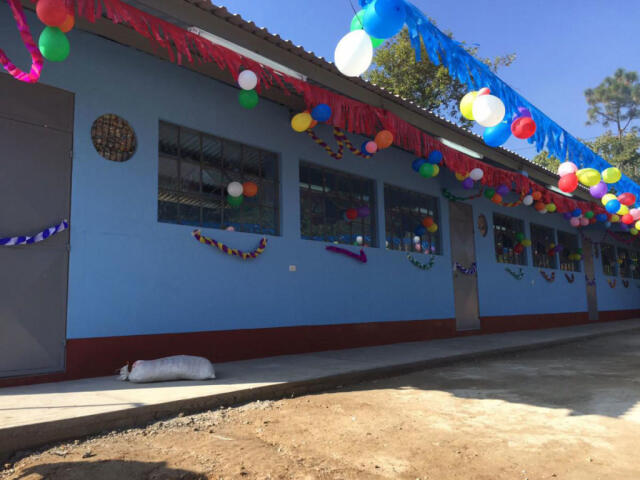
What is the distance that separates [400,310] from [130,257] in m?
5.72

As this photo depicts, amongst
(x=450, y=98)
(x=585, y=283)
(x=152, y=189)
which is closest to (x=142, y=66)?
(x=152, y=189)

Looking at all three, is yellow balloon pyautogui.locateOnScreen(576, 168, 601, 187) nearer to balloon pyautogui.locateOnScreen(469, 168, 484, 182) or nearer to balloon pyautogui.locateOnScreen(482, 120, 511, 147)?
balloon pyautogui.locateOnScreen(469, 168, 484, 182)

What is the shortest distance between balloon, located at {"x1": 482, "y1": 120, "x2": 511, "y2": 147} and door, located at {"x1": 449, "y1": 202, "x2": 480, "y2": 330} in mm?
5235

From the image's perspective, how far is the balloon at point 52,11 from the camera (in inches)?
159

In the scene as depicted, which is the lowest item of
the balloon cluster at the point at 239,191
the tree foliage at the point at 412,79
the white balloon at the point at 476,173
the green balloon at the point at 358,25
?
the balloon cluster at the point at 239,191

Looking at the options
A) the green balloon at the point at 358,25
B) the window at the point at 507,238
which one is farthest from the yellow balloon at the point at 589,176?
the green balloon at the point at 358,25

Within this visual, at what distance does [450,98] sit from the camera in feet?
62.2

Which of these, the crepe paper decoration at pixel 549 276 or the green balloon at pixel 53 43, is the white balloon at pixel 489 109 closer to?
the green balloon at pixel 53 43

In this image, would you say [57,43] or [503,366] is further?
[503,366]

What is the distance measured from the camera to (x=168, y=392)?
4562 mm

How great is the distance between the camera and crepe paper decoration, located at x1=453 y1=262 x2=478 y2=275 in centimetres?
1140

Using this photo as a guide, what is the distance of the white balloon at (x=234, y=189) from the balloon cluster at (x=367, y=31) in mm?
2800

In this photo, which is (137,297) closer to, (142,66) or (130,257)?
(130,257)

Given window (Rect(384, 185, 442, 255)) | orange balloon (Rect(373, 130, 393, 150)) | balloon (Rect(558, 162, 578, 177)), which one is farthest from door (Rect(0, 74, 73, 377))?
balloon (Rect(558, 162, 578, 177))
